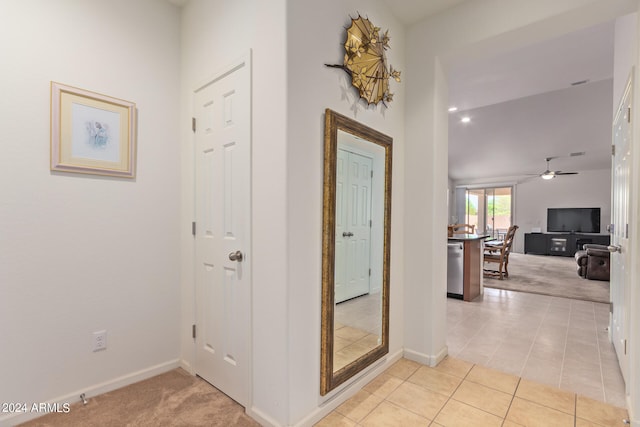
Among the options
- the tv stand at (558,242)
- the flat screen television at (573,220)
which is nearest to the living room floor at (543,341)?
the tv stand at (558,242)

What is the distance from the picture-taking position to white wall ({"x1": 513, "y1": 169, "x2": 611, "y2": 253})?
933cm

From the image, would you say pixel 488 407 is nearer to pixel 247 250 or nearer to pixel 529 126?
pixel 247 250

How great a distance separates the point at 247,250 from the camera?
1809 millimetres

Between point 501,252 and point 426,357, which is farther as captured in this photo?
point 501,252

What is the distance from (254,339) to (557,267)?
833 cm

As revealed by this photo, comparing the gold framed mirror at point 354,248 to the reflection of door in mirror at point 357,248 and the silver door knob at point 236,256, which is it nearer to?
the reflection of door in mirror at point 357,248

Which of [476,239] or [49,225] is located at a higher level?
[49,225]

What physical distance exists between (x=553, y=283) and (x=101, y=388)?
666 centimetres

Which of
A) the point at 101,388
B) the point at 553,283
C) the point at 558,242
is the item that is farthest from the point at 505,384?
the point at 558,242

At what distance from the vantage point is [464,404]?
1920 millimetres

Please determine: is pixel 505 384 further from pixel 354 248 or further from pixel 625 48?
pixel 625 48

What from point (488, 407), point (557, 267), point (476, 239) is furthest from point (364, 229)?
point (557, 267)

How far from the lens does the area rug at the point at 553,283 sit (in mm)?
4738

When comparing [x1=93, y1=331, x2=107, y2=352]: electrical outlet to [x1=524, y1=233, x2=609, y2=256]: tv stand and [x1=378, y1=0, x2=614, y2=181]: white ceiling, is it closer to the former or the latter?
[x1=378, y1=0, x2=614, y2=181]: white ceiling
